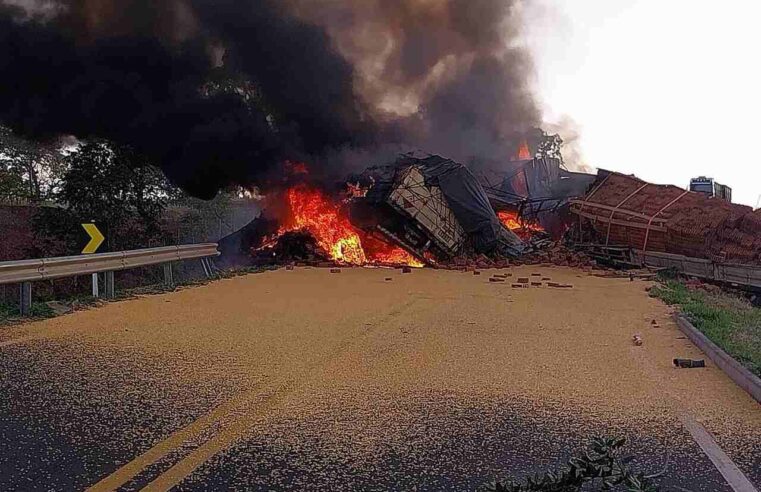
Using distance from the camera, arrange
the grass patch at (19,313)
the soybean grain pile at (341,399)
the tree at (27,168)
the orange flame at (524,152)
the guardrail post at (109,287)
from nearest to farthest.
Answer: the soybean grain pile at (341,399) < the grass patch at (19,313) < the guardrail post at (109,287) < the tree at (27,168) < the orange flame at (524,152)

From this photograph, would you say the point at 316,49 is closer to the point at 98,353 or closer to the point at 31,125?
the point at 31,125

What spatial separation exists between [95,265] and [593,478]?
880cm

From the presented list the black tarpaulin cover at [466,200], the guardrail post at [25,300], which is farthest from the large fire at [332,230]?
the guardrail post at [25,300]

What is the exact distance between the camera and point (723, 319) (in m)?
9.02

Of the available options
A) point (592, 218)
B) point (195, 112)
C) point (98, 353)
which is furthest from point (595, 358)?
point (195, 112)

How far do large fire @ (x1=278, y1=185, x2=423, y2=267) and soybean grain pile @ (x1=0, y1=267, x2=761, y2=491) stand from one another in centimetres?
903

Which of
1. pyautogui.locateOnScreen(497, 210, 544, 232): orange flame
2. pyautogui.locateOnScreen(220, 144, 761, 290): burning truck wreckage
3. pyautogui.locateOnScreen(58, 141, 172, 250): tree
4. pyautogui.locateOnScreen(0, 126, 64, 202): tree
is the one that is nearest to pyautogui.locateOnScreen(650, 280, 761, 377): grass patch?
pyautogui.locateOnScreen(220, 144, 761, 290): burning truck wreckage

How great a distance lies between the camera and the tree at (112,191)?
1914 cm

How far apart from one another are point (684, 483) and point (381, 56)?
908 inches

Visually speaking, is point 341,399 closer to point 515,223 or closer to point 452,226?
point 452,226

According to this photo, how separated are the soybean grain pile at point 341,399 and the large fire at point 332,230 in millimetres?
9026

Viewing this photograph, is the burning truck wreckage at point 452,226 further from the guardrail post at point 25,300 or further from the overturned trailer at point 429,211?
the guardrail post at point 25,300

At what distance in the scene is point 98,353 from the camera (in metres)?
6.75

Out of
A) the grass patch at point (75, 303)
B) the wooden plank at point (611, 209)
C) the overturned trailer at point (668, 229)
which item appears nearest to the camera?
the grass patch at point (75, 303)
